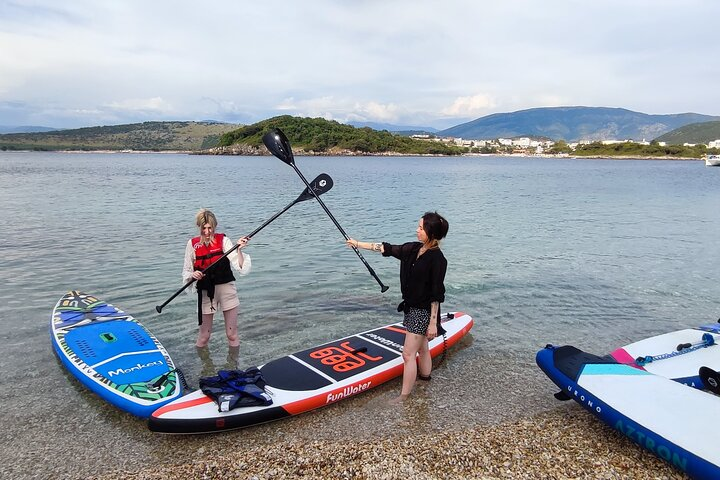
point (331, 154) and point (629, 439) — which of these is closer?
point (629, 439)

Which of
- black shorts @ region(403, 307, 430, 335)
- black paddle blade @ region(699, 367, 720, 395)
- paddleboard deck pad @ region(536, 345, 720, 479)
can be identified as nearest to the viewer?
paddleboard deck pad @ region(536, 345, 720, 479)

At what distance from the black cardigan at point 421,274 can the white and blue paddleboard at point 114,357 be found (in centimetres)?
309

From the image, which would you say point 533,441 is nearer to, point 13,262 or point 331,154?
point 13,262

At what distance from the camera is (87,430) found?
5.53 metres

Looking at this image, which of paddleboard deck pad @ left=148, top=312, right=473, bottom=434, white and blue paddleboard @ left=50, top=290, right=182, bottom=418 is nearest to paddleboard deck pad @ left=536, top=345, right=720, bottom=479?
paddleboard deck pad @ left=148, top=312, right=473, bottom=434

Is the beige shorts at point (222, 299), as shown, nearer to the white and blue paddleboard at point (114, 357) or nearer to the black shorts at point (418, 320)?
the white and blue paddleboard at point (114, 357)

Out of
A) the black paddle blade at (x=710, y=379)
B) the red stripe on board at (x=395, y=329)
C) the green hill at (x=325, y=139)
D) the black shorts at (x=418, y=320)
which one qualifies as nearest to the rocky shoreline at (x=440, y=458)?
the black shorts at (x=418, y=320)

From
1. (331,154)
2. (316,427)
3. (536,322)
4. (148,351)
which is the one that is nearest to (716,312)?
(536,322)

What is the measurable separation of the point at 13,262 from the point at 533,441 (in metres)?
15.2

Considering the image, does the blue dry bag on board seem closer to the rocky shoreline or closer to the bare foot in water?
the rocky shoreline

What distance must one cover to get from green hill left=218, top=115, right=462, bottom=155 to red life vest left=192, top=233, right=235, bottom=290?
473 feet

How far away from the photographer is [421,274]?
5340 mm

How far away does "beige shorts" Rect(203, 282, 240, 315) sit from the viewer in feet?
22.9

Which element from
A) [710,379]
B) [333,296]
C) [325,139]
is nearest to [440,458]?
[710,379]
